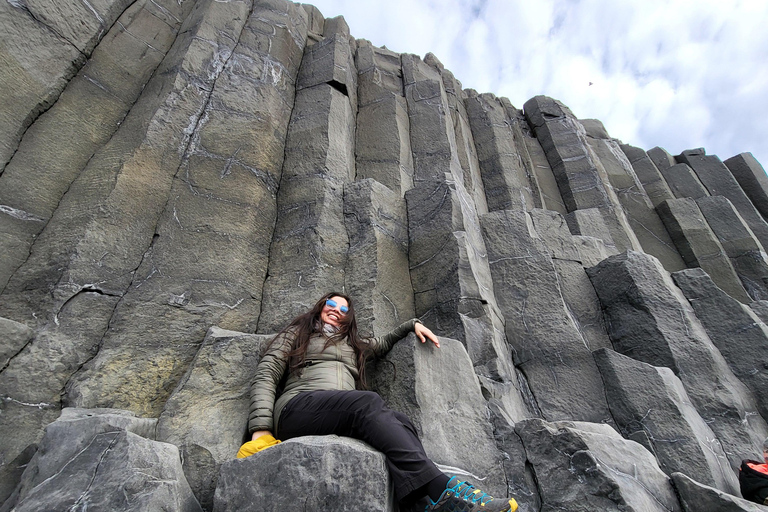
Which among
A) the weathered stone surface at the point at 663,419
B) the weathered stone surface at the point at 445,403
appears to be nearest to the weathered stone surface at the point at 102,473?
the weathered stone surface at the point at 445,403

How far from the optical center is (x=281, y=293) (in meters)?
3.89

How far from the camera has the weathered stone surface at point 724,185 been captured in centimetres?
760

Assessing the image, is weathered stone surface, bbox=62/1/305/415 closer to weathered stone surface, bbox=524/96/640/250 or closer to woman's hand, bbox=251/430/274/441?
woman's hand, bbox=251/430/274/441

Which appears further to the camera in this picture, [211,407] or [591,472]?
[211,407]

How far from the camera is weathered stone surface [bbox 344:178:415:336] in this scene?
3.78 metres

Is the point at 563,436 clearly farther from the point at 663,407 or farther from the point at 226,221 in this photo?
the point at 226,221

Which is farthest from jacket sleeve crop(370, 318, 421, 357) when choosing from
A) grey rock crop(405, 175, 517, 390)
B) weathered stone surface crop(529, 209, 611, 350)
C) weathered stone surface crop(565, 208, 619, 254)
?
weathered stone surface crop(565, 208, 619, 254)

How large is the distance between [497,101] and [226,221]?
656cm

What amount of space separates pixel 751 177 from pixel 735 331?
5.82m

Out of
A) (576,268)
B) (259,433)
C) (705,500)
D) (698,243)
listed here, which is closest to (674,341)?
(576,268)

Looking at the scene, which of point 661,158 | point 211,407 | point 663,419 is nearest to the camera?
point 211,407

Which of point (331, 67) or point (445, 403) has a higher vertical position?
point (331, 67)

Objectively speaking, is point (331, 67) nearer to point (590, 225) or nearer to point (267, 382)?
point (590, 225)

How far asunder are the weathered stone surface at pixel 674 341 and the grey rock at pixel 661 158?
16.3 feet
